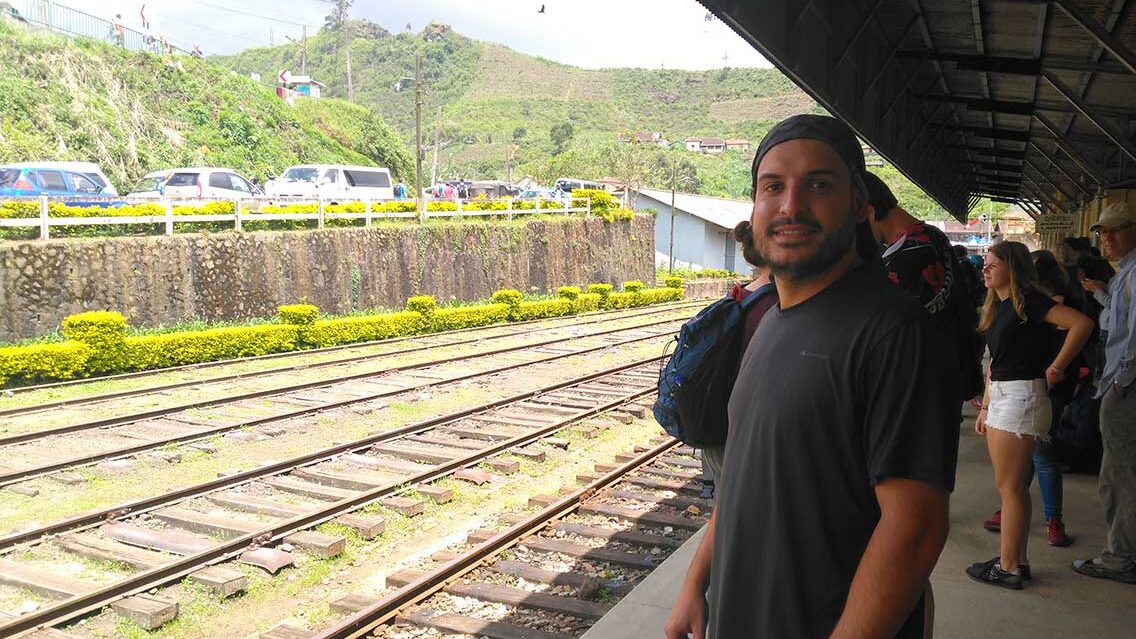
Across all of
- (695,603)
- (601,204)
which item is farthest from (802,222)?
(601,204)

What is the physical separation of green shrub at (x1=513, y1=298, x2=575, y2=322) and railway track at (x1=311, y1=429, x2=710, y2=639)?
18.7 metres

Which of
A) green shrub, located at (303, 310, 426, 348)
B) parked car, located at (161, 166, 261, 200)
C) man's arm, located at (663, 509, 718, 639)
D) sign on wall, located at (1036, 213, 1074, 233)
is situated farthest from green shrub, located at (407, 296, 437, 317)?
man's arm, located at (663, 509, 718, 639)

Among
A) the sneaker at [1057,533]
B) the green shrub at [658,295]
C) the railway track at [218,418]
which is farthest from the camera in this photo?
the green shrub at [658,295]

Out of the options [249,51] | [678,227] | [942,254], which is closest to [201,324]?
[942,254]

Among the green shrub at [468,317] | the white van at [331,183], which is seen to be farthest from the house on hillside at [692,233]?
the green shrub at [468,317]

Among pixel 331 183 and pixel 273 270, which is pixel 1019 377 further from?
pixel 331 183

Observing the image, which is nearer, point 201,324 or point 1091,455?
point 1091,455

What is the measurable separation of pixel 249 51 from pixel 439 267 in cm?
13170

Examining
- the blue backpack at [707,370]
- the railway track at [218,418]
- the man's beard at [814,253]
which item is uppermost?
the man's beard at [814,253]

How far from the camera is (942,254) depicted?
376 centimetres

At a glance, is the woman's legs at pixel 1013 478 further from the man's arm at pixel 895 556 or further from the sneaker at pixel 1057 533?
the man's arm at pixel 895 556

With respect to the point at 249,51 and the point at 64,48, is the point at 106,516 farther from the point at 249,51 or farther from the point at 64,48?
the point at 249,51

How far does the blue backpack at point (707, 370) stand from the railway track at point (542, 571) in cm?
319

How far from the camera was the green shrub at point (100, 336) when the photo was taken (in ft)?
52.6
